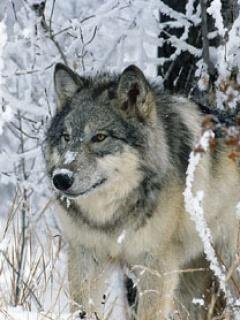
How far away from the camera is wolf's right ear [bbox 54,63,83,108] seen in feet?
16.2

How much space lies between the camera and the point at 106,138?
4512 mm

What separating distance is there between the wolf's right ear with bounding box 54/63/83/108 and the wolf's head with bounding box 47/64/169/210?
147mm

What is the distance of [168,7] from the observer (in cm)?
617

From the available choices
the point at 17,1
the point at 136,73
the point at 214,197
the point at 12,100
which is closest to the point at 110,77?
the point at 136,73

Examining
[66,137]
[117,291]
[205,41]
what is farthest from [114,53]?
[66,137]

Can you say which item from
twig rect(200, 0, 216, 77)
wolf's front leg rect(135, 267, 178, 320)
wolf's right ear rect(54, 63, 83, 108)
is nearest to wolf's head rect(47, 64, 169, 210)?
wolf's right ear rect(54, 63, 83, 108)

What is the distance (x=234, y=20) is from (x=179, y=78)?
70 centimetres

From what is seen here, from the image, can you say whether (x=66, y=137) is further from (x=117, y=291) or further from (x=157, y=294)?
(x=117, y=291)

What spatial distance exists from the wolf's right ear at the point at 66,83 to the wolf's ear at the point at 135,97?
1.31ft

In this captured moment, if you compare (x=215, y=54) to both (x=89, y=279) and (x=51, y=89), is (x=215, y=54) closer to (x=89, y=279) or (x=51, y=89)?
(x=51, y=89)

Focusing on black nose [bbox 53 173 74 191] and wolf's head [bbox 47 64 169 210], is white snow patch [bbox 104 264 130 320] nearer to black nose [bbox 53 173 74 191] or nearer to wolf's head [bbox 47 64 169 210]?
wolf's head [bbox 47 64 169 210]

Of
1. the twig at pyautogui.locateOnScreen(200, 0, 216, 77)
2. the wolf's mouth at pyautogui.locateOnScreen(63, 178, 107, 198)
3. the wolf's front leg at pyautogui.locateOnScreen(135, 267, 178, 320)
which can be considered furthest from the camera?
the twig at pyautogui.locateOnScreen(200, 0, 216, 77)

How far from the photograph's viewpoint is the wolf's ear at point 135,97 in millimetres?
4613

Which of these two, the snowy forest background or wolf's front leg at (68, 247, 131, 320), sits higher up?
the snowy forest background
